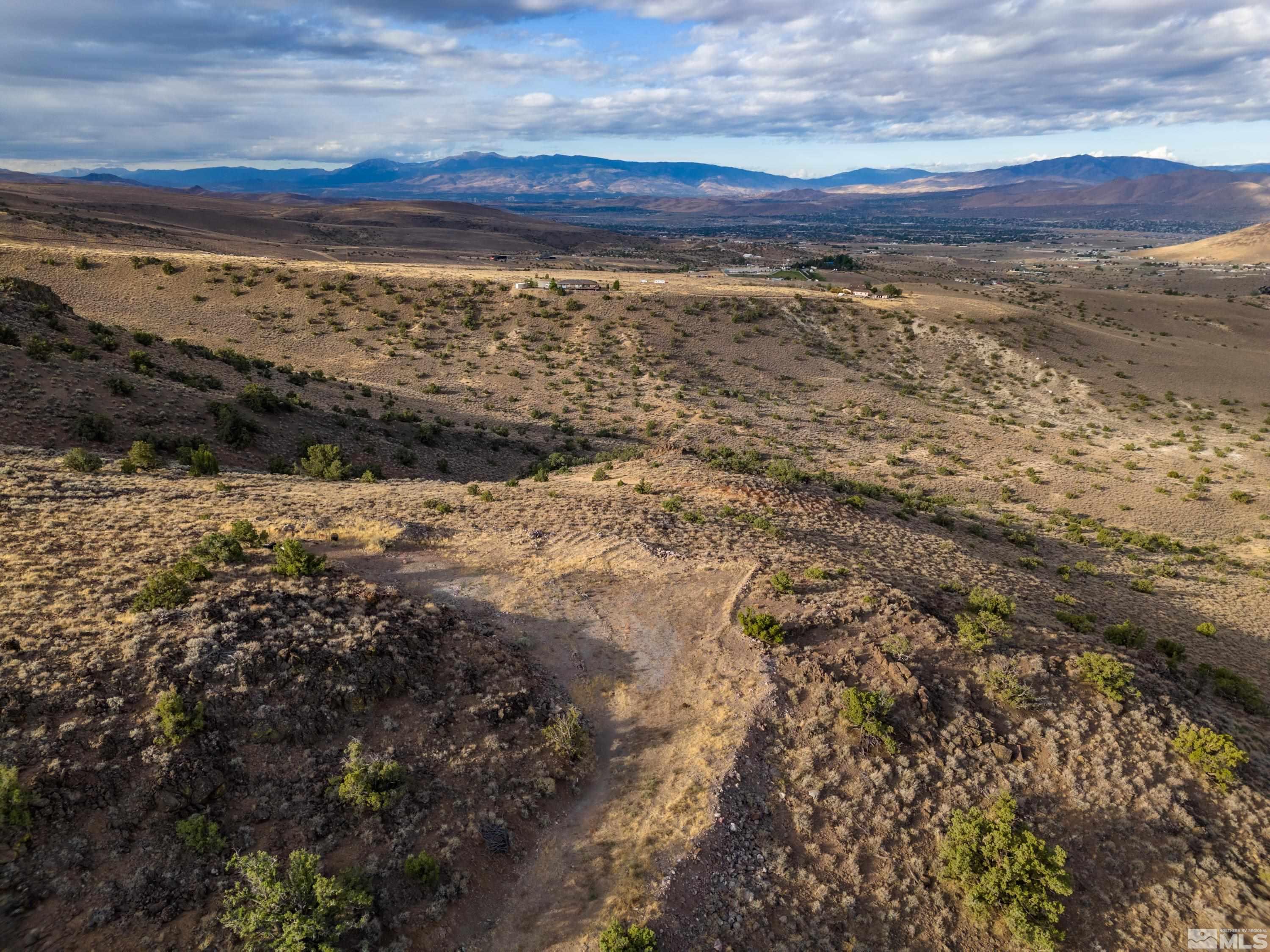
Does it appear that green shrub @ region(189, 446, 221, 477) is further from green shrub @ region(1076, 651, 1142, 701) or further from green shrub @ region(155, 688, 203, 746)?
green shrub @ region(1076, 651, 1142, 701)

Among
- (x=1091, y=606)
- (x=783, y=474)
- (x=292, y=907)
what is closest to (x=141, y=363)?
(x=783, y=474)

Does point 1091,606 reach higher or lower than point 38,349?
lower

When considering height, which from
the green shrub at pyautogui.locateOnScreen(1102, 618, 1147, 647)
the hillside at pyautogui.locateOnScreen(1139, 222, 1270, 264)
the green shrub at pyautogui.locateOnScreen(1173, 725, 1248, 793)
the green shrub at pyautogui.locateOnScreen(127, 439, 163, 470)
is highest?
the hillside at pyautogui.locateOnScreen(1139, 222, 1270, 264)

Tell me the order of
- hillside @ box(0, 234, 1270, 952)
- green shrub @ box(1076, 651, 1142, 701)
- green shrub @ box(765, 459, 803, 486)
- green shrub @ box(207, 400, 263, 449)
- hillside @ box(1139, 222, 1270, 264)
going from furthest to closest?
hillside @ box(1139, 222, 1270, 264)
green shrub @ box(207, 400, 263, 449)
green shrub @ box(765, 459, 803, 486)
green shrub @ box(1076, 651, 1142, 701)
hillside @ box(0, 234, 1270, 952)

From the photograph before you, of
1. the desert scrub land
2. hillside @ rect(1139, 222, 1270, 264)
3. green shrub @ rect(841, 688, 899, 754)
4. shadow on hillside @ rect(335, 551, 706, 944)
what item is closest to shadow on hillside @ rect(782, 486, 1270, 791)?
green shrub @ rect(841, 688, 899, 754)

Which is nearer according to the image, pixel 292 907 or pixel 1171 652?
pixel 292 907

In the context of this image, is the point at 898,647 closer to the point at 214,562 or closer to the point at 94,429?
the point at 214,562
